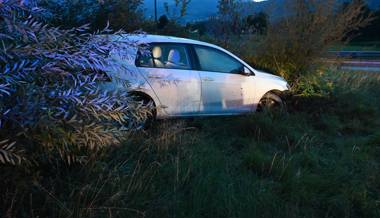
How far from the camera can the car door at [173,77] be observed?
760cm

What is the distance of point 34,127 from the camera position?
10.5ft

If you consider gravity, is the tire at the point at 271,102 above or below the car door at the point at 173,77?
below

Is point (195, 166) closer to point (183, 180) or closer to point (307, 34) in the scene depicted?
point (183, 180)

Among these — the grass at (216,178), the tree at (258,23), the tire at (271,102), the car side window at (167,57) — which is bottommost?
the grass at (216,178)

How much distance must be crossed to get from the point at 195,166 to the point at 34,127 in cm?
223

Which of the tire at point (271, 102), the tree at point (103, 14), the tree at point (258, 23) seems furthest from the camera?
the tree at point (258, 23)

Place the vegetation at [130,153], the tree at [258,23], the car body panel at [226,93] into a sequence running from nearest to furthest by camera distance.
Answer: the vegetation at [130,153], the car body panel at [226,93], the tree at [258,23]

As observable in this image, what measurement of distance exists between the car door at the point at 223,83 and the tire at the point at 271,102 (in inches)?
9.4

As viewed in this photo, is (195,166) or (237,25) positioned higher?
(237,25)

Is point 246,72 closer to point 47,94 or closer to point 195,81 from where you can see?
point 195,81

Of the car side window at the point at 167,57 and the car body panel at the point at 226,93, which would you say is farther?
the car body panel at the point at 226,93

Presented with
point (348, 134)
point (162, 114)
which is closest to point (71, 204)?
point (162, 114)

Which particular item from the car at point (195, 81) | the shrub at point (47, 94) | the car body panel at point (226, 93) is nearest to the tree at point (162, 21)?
the car at point (195, 81)

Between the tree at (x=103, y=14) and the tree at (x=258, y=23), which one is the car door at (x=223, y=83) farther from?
the tree at (x=258, y=23)
